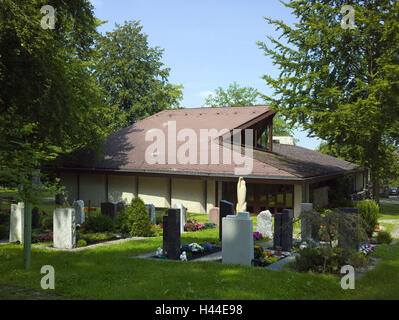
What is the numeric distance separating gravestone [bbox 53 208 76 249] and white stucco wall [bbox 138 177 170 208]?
15257 millimetres

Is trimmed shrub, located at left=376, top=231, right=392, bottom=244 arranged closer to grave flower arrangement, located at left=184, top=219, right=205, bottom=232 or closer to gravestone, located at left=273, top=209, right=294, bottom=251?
gravestone, located at left=273, top=209, right=294, bottom=251

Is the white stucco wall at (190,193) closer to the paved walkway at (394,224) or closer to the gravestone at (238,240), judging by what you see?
the paved walkway at (394,224)

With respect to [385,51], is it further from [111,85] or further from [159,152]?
[111,85]

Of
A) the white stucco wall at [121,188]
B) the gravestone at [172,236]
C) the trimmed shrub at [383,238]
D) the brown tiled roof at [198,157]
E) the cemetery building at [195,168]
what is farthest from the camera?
the white stucco wall at [121,188]

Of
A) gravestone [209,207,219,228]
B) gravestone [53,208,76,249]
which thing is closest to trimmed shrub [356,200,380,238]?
gravestone [209,207,219,228]

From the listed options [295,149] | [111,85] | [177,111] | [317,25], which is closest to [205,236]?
[317,25]

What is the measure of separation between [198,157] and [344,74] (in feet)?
36.7

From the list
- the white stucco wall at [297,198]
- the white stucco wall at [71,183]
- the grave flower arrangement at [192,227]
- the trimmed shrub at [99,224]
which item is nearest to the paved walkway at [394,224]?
the white stucco wall at [297,198]

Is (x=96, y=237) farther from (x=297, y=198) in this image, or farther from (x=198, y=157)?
(x=297, y=198)

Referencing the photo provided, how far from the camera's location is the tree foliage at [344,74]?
24.2m

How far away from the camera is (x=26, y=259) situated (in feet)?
35.7

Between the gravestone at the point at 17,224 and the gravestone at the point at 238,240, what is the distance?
7.91 metres

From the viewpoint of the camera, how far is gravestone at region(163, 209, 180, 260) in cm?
1271
